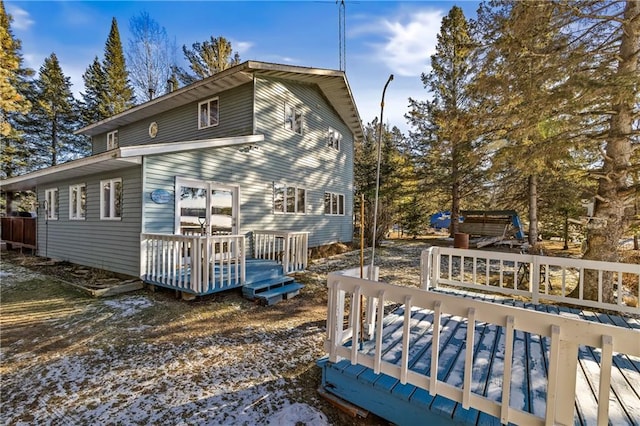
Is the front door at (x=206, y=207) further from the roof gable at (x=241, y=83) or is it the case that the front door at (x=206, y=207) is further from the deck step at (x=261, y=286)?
the roof gable at (x=241, y=83)

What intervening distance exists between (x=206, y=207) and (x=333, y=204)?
23.1ft

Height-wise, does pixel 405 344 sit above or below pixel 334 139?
below

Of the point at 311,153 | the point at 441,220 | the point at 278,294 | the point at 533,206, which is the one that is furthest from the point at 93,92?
the point at 441,220

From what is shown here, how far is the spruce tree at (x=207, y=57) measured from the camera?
1916 centimetres

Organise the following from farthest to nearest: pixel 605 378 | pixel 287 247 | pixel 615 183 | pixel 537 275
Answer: pixel 287 247 < pixel 615 183 < pixel 537 275 < pixel 605 378

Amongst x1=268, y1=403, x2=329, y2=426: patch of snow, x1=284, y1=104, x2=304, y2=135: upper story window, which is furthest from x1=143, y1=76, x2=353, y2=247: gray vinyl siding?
x1=268, y1=403, x2=329, y2=426: patch of snow

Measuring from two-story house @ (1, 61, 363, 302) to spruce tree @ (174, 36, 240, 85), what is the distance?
28.7 feet

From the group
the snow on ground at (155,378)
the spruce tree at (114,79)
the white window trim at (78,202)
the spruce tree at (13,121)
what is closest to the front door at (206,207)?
the snow on ground at (155,378)

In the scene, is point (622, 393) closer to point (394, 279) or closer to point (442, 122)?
point (394, 279)

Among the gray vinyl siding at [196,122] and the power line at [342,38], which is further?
the power line at [342,38]

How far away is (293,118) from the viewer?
424 inches

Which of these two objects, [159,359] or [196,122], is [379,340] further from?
[196,122]

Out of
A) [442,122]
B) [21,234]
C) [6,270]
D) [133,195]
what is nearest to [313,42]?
[442,122]

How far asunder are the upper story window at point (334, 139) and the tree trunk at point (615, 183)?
9.55 metres
